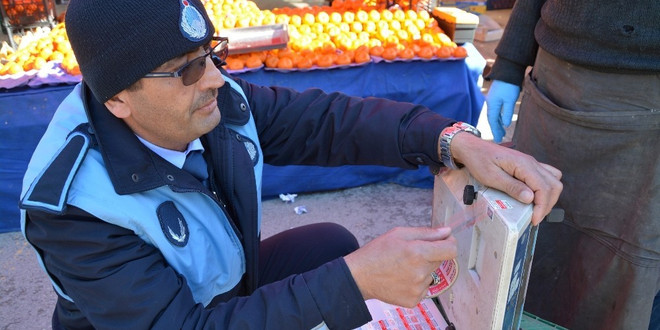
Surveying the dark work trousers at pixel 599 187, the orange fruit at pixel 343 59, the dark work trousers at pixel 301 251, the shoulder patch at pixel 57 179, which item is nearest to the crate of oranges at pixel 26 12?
the orange fruit at pixel 343 59

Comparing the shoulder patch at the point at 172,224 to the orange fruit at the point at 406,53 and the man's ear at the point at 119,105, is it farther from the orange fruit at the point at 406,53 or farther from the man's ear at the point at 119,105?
the orange fruit at the point at 406,53

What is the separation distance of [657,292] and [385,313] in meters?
1.01

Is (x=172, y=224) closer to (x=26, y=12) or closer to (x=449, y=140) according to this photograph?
(x=449, y=140)

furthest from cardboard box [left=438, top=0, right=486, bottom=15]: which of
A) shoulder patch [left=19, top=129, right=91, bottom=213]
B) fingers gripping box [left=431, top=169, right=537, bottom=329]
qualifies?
shoulder patch [left=19, top=129, right=91, bottom=213]

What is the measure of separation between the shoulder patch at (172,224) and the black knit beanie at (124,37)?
0.98 ft

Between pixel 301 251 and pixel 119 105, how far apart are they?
2.79ft

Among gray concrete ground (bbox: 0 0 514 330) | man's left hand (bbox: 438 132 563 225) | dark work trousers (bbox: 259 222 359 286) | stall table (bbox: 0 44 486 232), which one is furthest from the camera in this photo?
stall table (bbox: 0 44 486 232)

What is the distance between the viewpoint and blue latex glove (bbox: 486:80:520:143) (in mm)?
2211

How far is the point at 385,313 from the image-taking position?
1627mm

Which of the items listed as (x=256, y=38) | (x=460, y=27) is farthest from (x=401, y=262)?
(x=460, y=27)

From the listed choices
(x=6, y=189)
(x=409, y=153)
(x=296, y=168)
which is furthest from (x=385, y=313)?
(x=6, y=189)

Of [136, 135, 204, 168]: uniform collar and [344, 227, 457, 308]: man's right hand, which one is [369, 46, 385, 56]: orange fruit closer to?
[136, 135, 204, 168]: uniform collar

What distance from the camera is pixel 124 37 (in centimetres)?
118

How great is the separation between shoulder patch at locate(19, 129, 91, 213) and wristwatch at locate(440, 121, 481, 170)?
91 cm
